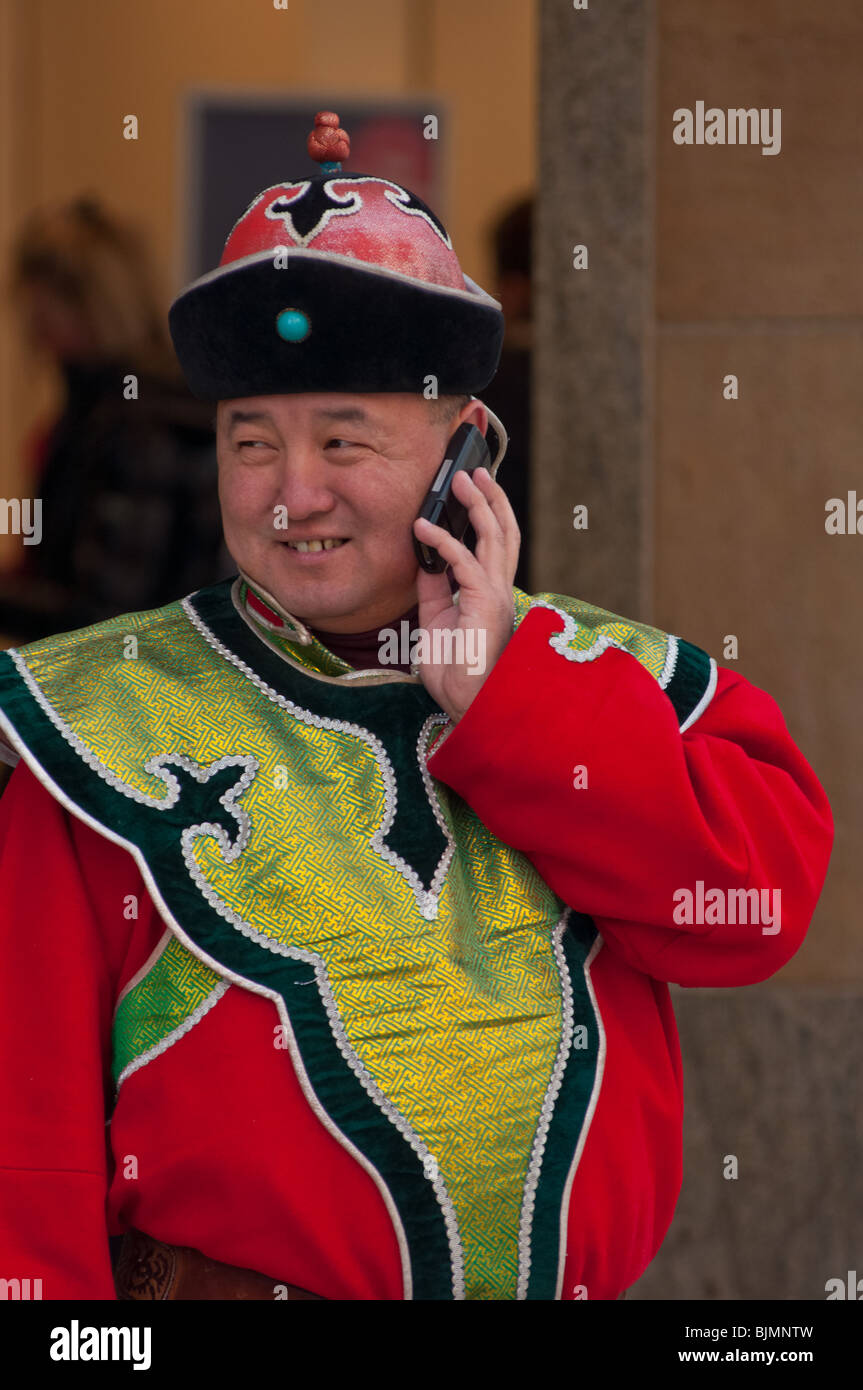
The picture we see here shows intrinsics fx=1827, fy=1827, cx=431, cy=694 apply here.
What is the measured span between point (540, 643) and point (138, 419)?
9.34ft

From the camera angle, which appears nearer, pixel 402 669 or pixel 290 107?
pixel 402 669

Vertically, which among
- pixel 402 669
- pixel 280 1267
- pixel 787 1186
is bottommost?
pixel 787 1186

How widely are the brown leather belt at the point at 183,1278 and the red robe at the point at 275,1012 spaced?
0.02 m

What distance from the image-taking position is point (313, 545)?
2.00 m

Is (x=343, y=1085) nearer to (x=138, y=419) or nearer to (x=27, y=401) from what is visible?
(x=138, y=419)

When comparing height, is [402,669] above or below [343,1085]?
above

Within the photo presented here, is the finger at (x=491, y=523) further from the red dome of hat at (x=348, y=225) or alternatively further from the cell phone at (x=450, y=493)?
the red dome of hat at (x=348, y=225)

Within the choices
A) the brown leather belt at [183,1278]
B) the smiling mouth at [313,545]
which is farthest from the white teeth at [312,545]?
the brown leather belt at [183,1278]

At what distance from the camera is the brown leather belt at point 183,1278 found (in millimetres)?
1911

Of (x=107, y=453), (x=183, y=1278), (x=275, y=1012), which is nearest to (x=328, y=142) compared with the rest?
(x=275, y=1012)

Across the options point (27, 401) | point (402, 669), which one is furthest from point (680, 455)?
point (27, 401)

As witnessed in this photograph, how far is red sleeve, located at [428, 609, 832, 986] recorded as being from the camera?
6.29 feet

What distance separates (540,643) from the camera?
197 centimetres

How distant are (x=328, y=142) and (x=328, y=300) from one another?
10.7 inches
